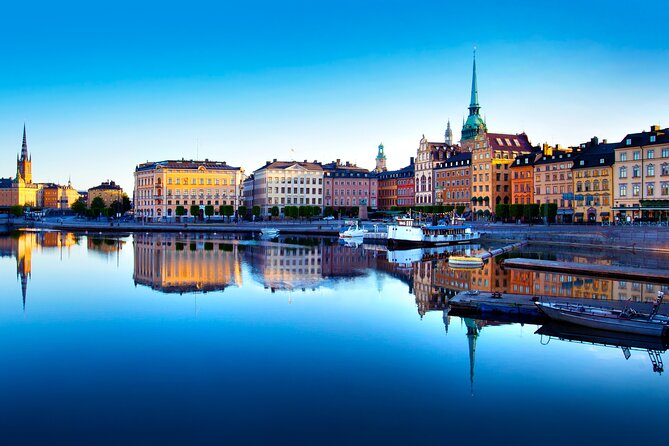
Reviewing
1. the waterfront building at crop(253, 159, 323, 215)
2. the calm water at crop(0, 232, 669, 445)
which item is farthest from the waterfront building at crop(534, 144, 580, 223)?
the calm water at crop(0, 232, 669, 445)

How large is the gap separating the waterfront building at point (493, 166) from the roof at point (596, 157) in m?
18.6

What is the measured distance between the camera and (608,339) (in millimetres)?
22578

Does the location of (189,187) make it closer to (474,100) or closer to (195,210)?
(195,210)

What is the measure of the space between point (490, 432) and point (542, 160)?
90529 millimetres

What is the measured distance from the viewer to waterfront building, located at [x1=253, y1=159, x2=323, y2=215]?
5359 inches

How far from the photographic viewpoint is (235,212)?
13462 cm

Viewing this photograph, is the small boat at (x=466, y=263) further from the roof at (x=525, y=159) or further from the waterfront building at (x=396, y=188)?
the waterfront building at (x=396, y=188)

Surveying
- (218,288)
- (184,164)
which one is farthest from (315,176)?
(218,288)

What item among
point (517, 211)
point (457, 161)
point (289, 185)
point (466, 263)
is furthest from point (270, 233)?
point (289, 185)

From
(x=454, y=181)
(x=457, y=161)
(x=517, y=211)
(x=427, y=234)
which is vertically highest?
(x=457, y=161)

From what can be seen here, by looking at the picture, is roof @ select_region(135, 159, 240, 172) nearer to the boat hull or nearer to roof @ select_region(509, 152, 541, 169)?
roof @ select_region(509, 152, 541, 169)

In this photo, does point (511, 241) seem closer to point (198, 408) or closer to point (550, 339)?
point (550, 339)

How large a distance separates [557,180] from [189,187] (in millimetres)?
79802

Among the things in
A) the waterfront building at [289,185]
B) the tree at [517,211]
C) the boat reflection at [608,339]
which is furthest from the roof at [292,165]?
the boat reflection at [608,339]
